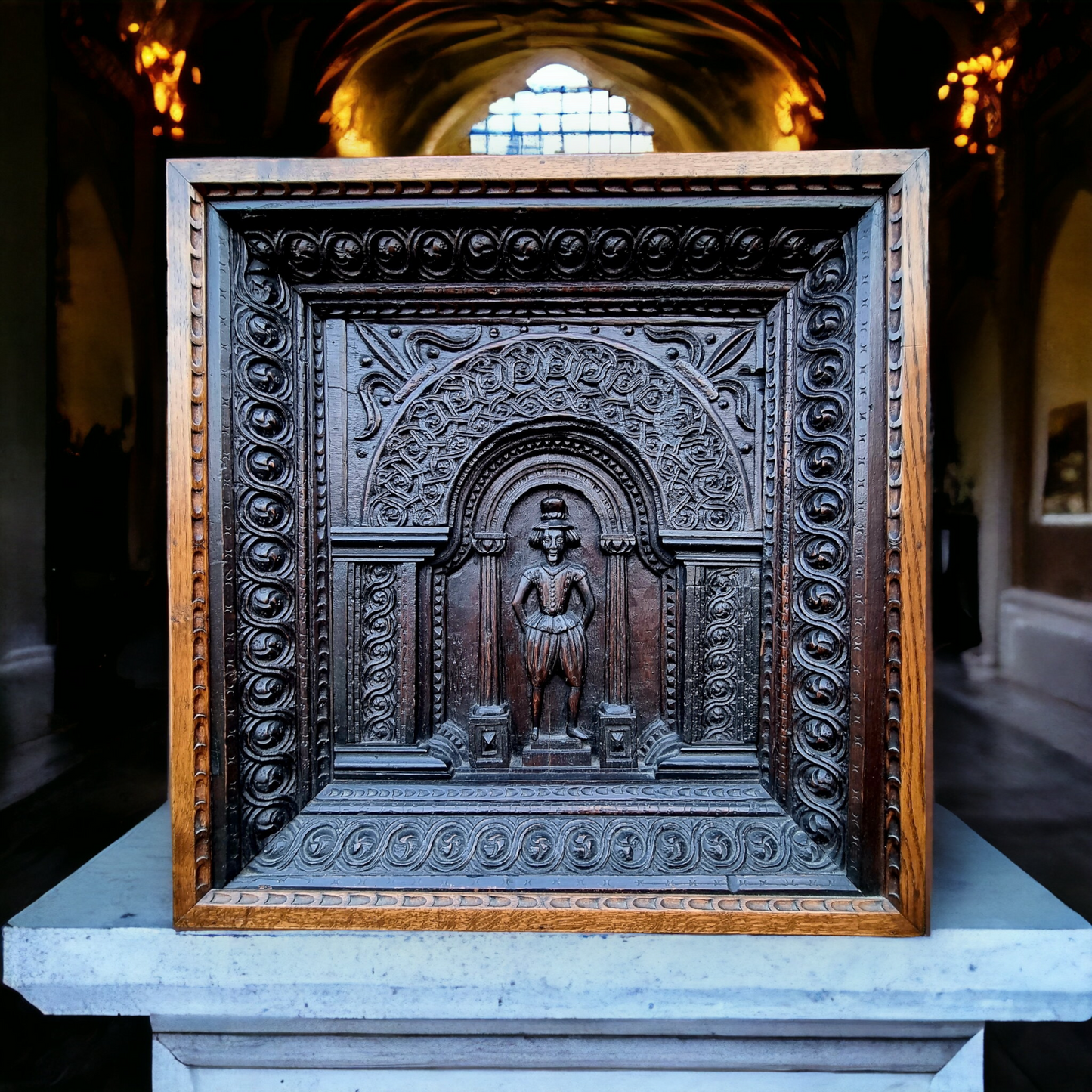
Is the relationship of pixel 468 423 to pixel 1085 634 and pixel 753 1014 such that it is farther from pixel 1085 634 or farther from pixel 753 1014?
pixel 1085 634

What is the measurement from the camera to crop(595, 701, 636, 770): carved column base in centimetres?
147

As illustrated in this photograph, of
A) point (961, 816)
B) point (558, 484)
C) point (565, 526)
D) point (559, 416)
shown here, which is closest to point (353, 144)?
point (559, 416)

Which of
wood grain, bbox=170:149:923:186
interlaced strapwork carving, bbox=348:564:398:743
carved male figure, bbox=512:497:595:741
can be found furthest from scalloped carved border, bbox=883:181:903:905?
interlaced strapwork carving, bbox=348:564:398:743

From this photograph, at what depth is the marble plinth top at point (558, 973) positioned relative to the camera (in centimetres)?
119

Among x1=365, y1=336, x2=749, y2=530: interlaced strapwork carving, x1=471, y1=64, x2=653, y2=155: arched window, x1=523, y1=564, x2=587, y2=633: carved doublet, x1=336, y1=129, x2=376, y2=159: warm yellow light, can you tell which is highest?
x1=471, y1=64, x2=653, y2=155: arched window

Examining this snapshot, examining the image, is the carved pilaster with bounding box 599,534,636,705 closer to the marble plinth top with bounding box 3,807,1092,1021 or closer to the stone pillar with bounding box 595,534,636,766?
the stone pillar with bounding box 595,534,636,766

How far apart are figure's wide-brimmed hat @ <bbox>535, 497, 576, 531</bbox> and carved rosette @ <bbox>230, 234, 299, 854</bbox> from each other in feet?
2.13

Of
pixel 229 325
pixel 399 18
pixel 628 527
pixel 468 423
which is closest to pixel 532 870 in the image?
pixel 628 527

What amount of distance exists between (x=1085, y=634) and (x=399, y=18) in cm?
265

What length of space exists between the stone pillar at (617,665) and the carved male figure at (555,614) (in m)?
0.06

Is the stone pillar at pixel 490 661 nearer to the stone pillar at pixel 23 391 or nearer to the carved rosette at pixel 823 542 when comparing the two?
the carved rosette at pixel 823 542

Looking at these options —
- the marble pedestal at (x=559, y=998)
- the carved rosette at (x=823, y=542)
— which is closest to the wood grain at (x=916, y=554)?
the carved rosette at (x=823, y=542)

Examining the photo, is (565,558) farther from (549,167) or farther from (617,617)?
(549,167)

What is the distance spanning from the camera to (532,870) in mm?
1292
